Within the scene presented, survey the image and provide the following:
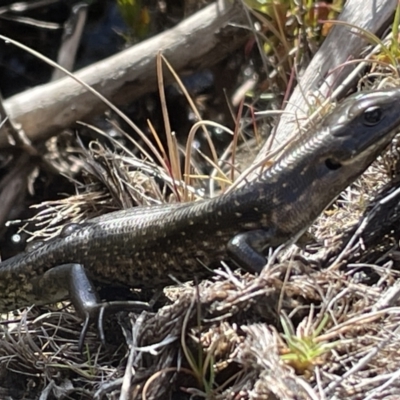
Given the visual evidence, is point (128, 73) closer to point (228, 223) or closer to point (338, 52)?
point (338, 52)

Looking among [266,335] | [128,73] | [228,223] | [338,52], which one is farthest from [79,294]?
Result: [128,73]

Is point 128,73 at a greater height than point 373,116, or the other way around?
point 373,116

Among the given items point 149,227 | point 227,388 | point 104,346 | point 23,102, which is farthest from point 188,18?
point 227,388

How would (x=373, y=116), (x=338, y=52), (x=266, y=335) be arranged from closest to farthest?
(x=266, y=335) < (x=373, y=116) < (x=338, y=52)

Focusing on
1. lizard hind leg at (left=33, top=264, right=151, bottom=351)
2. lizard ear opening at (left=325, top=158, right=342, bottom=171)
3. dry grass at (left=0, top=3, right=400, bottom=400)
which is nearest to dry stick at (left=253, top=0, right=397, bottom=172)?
dry grass at (left=0, top=3, right=400, bottom=400)

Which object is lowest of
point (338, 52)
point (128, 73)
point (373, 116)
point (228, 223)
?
point (128, 73)

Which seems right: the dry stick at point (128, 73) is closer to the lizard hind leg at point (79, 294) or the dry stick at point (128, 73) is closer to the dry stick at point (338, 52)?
the dry stick at point (338, 52)

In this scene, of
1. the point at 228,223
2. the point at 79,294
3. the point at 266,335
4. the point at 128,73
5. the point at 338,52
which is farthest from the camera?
the point at 128,73
